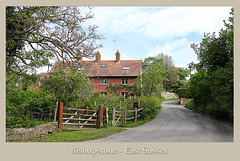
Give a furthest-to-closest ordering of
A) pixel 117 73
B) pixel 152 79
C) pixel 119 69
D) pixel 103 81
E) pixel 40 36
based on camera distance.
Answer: pixel 119 69
pixel 103 81
pixel 117 73
pixel 152 79
pixel 40 36

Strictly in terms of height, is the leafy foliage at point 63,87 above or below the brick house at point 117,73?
below

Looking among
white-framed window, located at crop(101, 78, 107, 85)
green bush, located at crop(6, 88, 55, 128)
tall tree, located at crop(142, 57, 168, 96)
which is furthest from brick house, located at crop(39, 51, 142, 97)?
green bush, located at crop(6, 88, 55, 128)

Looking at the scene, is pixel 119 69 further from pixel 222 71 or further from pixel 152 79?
pixel 222 71

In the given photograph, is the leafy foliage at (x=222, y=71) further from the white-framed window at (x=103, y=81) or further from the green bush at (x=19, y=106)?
the white-framed window at (x=103, y=81)

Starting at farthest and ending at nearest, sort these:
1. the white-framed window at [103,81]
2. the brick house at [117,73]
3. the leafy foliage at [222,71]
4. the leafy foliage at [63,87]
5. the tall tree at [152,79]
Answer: the white-framed window at [103,81] < the brick house at [117,73] < the tall tree at [152,79] < the leafy foliage at [63,87] < the leafy foliage at [222,71]

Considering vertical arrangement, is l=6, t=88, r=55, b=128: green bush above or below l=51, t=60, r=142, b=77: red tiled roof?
below

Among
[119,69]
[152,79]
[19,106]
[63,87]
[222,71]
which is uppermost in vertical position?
[119,69]

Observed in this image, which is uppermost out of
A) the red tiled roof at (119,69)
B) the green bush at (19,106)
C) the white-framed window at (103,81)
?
the red tiled roof at (119,69)

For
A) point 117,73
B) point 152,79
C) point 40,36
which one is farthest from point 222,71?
point 117,73

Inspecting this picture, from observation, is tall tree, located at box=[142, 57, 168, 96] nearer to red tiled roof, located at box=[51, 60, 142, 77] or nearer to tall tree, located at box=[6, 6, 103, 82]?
red tiled roof, located at box=[51, 60, 142, 77]

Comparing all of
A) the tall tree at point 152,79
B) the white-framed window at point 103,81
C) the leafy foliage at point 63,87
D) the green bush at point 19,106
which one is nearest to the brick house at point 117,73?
the white-framed window at point 103,81

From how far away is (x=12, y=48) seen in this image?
8562 mm

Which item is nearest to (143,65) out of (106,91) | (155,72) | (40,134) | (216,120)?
(155,72)
